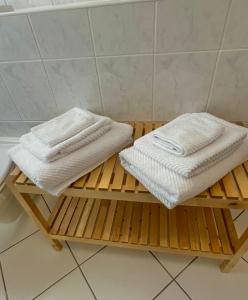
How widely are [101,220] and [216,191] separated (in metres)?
0.53

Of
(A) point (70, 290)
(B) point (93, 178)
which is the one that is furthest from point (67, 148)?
(A) point (70, 290)

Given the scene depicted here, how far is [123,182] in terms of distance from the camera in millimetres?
644

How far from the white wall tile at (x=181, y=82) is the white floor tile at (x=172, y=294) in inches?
27.4

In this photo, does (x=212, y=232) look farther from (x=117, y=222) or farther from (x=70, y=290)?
(x=70, y=290)

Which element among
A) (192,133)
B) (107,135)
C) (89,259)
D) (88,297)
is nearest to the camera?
(192,133)

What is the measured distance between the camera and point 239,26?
2.03 feet

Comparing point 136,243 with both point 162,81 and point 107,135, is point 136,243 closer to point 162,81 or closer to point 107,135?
point 107,135

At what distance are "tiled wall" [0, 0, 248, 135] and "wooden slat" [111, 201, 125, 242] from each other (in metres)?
0.42

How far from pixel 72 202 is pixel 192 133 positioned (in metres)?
0.69

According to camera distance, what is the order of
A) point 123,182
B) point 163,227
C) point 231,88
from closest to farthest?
1. point 123,182
2. point 231,88
3. point 163,227

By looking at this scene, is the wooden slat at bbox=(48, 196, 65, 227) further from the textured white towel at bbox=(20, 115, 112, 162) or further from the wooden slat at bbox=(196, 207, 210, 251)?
the wooden slat at bbox=(196, 207, 210, 251)

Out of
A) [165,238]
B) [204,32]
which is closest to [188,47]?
[204,32]

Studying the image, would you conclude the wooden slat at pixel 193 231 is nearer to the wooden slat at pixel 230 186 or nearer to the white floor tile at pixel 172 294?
the white floor tile at pixel 172 294

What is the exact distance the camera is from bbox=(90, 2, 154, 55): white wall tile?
63 centimetres
